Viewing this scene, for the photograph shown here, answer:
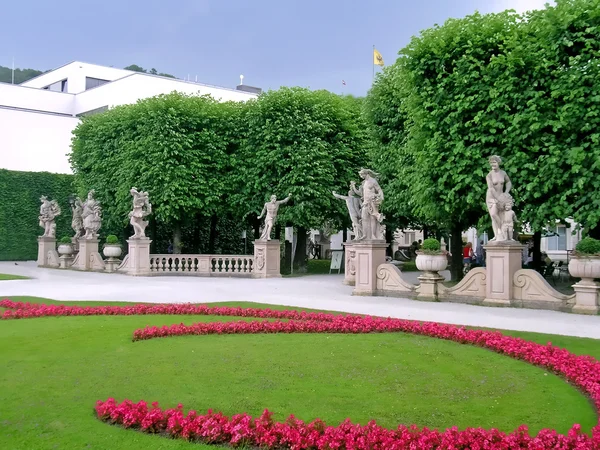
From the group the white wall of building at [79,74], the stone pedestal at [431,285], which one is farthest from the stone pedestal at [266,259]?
the white wall of building at [79,74]

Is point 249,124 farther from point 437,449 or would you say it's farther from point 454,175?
point 437,449

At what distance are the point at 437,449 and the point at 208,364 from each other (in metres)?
4.23

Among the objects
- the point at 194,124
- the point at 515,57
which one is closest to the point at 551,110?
the point at 515,57

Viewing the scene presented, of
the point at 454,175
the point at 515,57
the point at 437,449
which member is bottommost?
the point at 437,449

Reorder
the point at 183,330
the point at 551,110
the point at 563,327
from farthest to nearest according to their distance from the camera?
the point at 551,110, the point at 563,327, the point at 183,330

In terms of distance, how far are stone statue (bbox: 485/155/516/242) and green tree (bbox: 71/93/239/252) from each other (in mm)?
17294

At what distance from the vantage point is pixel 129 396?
6941mm

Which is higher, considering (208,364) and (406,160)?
(406,160)

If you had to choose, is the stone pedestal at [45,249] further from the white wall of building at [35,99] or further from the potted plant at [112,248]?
the white wall of building at [35,99]

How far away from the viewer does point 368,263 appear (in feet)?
65.1

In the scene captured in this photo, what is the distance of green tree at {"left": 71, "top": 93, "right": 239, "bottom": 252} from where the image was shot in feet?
103

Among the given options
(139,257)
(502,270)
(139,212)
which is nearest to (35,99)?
(139,212)

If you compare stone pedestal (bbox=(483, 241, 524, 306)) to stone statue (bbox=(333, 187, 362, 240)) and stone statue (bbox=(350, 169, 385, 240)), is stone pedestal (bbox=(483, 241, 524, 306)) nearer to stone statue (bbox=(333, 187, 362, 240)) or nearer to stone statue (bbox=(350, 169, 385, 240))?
stone statue (bbox=(350, 169, 385, 240))

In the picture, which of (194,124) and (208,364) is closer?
(208,364)
